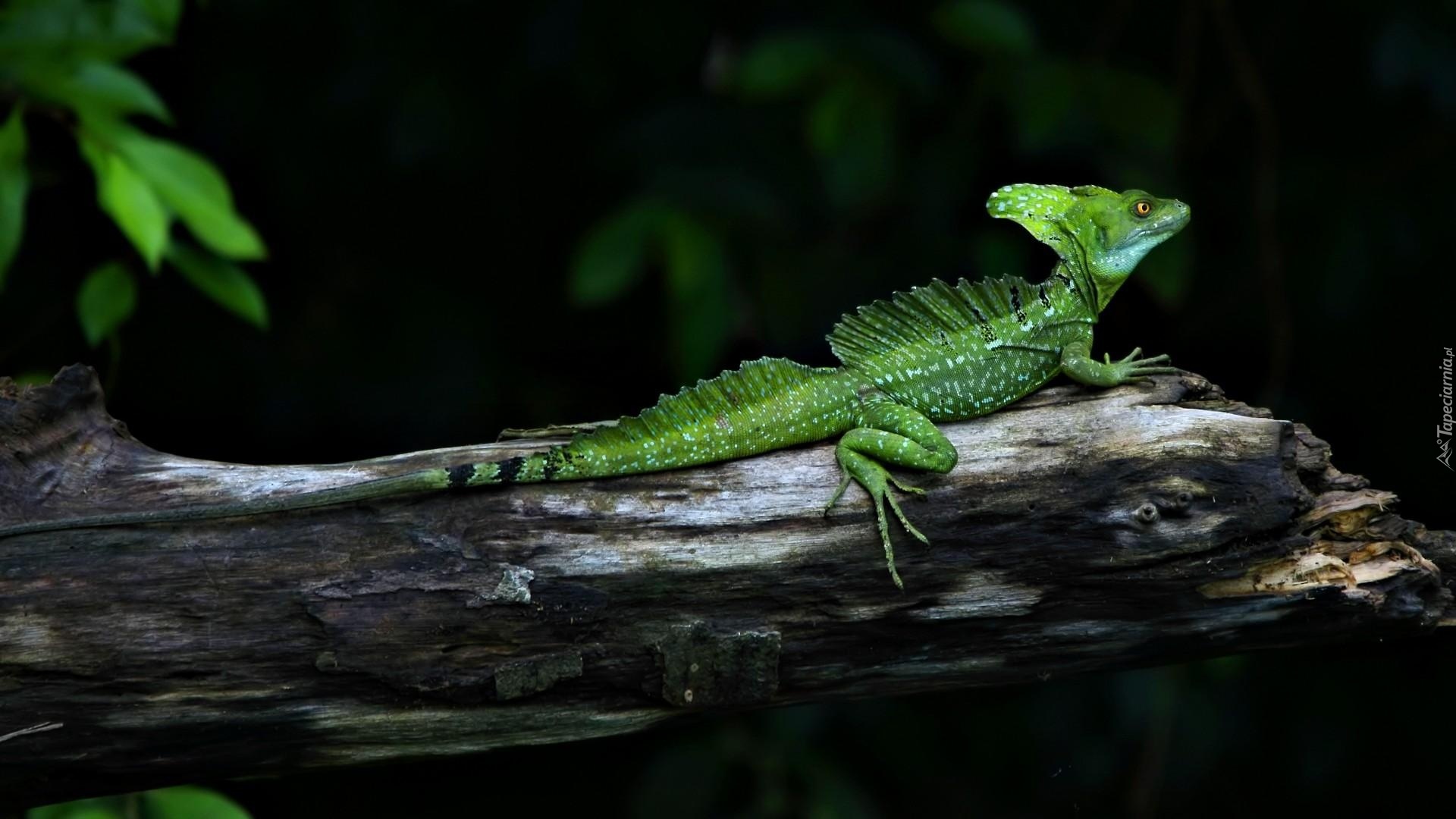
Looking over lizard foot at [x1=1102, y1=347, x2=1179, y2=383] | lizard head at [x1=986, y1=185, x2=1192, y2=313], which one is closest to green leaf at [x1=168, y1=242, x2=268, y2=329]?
lizard head at [x1=986, y1=185, x2=1192, y2=313]

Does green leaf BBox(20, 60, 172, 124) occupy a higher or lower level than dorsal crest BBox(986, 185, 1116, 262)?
higher

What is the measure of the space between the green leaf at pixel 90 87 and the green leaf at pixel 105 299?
53 centimetres

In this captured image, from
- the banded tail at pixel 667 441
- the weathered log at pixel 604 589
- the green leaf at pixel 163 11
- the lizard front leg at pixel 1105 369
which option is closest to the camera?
the weathered log at pixel 604 589

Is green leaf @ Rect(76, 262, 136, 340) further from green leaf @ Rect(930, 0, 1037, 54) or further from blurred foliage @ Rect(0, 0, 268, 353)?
green leaf @ Rect(930, 0, 1037, 54)

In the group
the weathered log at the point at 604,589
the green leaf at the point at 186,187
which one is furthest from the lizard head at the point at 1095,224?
the green leaf at the point at 186,187

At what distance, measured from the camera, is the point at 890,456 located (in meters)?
3.73

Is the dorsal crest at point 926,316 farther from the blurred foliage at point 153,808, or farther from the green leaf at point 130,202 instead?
the blurred foliage at point 153,808

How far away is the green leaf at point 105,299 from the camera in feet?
14.4

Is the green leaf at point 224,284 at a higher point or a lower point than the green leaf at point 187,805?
higher

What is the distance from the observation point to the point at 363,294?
22.0 ft

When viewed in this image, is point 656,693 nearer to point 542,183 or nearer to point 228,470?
point 228,470

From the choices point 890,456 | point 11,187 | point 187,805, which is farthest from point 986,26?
point 187,805

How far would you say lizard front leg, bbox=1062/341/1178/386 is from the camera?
4.01 metres

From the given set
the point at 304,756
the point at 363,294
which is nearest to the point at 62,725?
the point at 304,756
